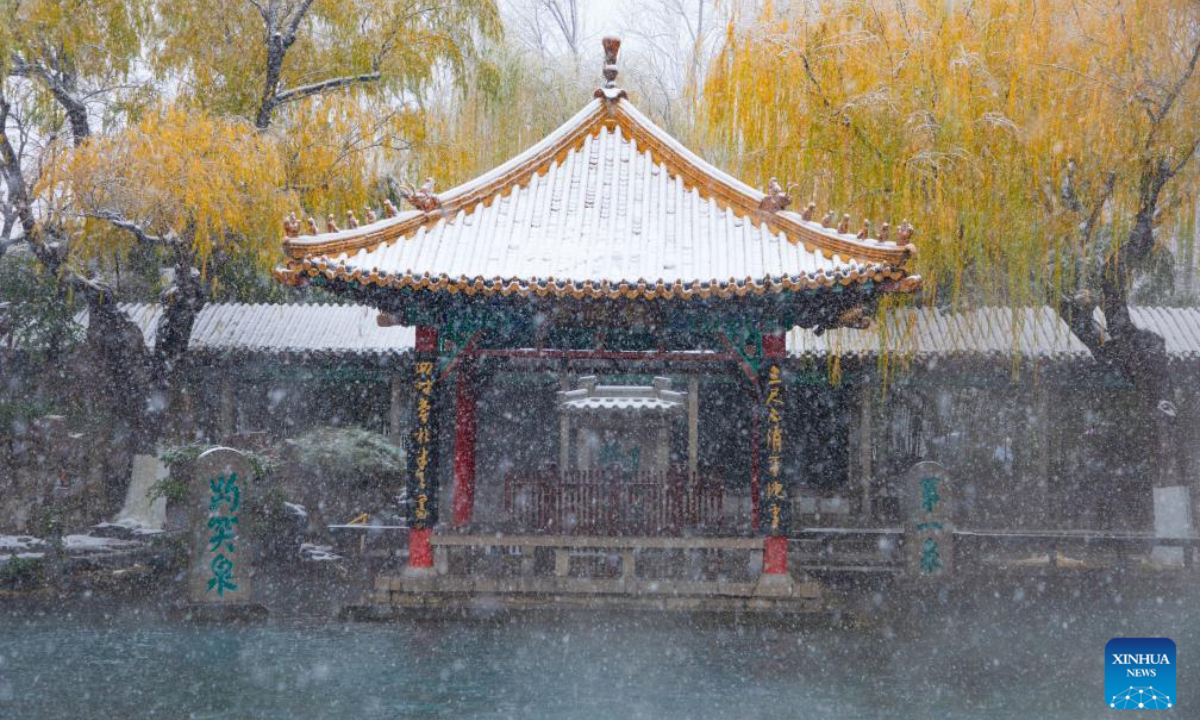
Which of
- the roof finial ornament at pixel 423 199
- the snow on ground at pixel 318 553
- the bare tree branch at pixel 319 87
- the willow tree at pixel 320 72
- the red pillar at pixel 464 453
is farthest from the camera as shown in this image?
the snow on ground at pixel 318 553

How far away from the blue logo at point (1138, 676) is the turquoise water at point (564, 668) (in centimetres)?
11

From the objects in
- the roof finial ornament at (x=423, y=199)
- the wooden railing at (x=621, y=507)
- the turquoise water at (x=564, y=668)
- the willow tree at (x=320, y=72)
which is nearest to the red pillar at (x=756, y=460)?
the wooden railing at (x=621, y=507)

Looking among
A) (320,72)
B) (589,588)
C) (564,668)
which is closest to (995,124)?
(589,588)

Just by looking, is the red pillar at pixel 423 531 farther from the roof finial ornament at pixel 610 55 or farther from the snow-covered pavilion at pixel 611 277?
the roof finial ornament at pixel 610 55

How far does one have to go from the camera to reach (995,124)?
9812mm

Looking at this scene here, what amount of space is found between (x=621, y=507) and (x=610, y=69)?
13.0ft

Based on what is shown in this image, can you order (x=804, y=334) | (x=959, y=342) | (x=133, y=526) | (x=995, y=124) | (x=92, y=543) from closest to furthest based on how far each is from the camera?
(x=995, y=124)
(x=92, y=543)
(x=133, y=526)
(x=959, y=342)
(x=804, y=334)

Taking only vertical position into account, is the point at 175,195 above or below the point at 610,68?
below

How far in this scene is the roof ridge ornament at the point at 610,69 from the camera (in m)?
9.79

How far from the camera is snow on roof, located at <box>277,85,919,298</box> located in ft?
26.7

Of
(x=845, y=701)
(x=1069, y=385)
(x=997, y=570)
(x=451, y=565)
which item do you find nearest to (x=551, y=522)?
(x=451, y=565)

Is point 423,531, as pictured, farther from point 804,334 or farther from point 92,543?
point 804,334

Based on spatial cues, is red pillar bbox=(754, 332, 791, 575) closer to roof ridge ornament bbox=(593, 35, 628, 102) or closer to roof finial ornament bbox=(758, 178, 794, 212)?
roof finial ornament bbox=(758, 178, 794, 212)

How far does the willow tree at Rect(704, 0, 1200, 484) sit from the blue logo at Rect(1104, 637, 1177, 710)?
3956 mm
